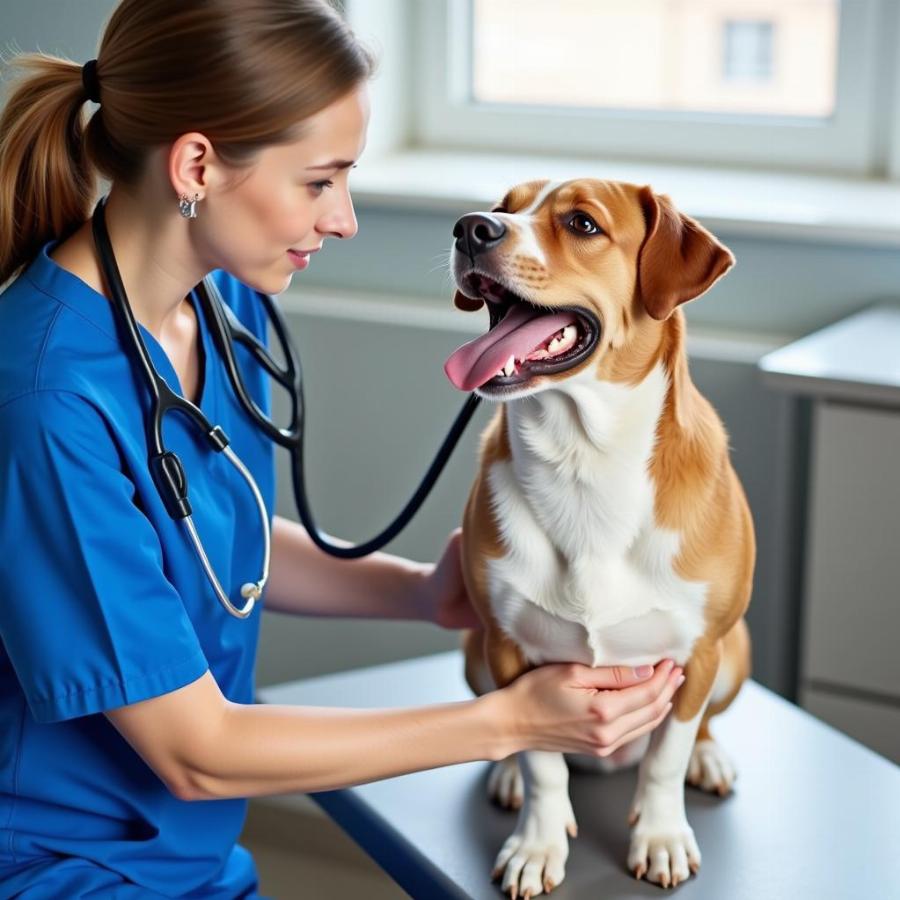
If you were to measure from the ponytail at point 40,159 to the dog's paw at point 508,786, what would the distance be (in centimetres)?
62

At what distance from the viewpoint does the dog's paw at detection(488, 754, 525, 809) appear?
129cm

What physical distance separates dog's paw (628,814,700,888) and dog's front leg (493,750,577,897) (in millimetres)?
61

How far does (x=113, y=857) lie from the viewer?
122 cm

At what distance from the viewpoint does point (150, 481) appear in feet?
3.71

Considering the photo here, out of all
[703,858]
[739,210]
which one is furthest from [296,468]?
[739,210]

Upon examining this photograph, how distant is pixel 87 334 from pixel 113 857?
0.45 m

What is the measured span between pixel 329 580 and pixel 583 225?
0.55 meters

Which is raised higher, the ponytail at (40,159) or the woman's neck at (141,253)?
the ponytail at (40,159)

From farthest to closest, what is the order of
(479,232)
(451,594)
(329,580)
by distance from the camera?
1. (329,580)
2. (451,594)
3. (479,232)

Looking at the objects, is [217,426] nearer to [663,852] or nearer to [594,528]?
[594,528]

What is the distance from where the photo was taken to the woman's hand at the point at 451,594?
1.36 meters

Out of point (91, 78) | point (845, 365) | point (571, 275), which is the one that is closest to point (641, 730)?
point (571, 275)

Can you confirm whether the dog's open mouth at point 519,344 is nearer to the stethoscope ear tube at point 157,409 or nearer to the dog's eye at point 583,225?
the dog's eye at point 583,225

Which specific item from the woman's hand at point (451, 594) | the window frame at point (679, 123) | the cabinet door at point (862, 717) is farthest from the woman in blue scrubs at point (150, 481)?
the window frame at point (679, 123)
